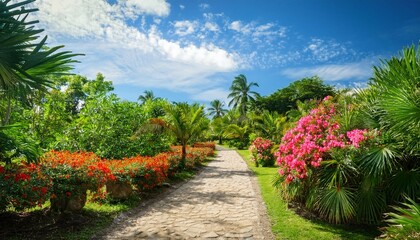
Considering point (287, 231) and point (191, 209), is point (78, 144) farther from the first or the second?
point (287, 231)

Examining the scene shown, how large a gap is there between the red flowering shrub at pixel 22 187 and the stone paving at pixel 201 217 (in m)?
1.59

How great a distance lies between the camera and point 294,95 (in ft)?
150

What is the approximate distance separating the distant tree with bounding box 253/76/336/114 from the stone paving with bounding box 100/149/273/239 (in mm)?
34878

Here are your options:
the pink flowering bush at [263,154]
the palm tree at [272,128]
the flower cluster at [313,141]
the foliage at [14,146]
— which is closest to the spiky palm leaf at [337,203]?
the flower cluster at [313,141]

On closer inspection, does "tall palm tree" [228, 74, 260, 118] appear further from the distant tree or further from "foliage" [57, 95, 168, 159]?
"foliage" [57, 95, 168, 159]

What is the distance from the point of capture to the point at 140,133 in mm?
14711

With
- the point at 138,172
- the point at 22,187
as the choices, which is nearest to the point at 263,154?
the point at 138,172

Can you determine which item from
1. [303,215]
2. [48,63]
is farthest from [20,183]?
[303,215]

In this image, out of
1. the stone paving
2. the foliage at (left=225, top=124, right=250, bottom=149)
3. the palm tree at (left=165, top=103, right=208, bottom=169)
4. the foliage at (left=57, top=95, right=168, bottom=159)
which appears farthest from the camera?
the foliage at (left=225, top=124, right=250, bottom=149)

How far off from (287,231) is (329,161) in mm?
1874

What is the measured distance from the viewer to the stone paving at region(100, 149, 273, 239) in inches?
237

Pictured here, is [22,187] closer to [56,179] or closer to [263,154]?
[56,179]

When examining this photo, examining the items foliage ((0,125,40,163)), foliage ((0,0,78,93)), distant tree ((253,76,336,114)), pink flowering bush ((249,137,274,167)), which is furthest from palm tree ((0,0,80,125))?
distant tree ((253,76,336,114))

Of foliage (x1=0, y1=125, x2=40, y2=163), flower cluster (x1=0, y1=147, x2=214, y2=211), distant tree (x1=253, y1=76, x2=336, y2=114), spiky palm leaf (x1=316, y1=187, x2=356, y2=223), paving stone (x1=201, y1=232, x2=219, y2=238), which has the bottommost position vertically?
paving stone (x1=201, y1=232, x2=219, y2=238)
